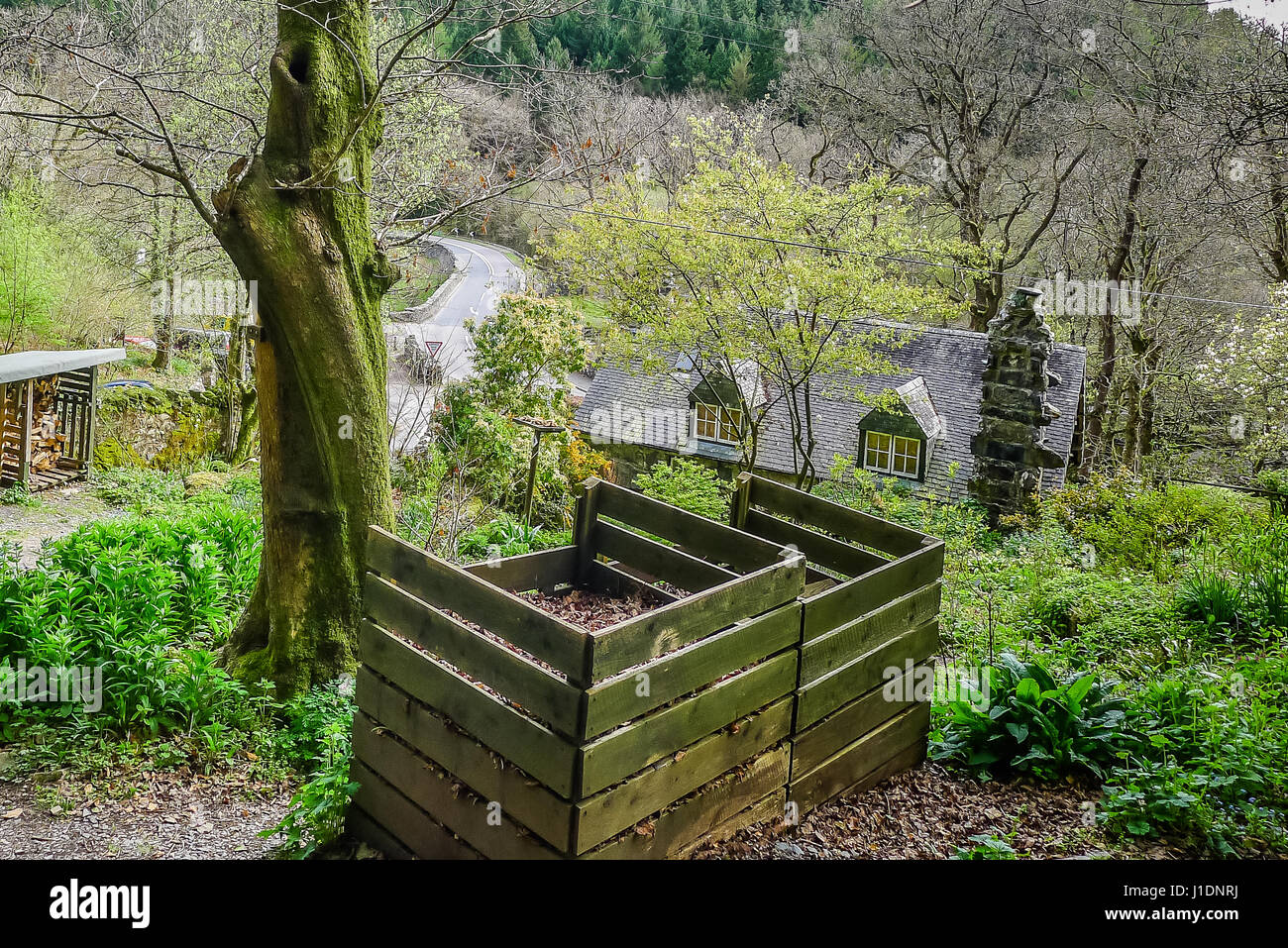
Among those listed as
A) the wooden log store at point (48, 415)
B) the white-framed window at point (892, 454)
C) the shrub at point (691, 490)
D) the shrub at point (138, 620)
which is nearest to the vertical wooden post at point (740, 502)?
the shrub at point (138, 620)

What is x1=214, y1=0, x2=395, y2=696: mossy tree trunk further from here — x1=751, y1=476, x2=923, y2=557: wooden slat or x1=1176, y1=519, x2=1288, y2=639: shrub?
x1=1176, y1=519, x2=1288, y2=639: shrub

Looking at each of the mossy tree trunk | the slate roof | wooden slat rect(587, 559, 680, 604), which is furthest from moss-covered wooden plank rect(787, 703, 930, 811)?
the slate roof

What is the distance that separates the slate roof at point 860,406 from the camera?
17859 mm

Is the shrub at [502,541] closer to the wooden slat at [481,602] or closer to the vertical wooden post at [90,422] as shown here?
the wooden slat at [481,602]

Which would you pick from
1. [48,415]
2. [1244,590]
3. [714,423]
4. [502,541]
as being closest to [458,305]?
[714,423]

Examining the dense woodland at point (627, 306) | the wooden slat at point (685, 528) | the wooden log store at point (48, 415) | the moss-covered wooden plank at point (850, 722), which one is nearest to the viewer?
the moss-covered wooden plank at point (850, 722)

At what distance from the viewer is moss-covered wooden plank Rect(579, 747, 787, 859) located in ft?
10.7

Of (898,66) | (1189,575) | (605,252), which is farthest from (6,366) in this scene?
(898,66)

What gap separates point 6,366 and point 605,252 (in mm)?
9625

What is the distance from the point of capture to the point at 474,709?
10.9 feet

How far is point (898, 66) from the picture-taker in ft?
74.8

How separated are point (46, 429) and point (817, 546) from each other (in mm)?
11920

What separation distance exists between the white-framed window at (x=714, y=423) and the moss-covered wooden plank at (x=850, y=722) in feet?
49.6

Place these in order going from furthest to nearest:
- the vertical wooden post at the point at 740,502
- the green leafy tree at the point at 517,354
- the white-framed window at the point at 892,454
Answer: the white-framed window at the point at 892,454
the green leafy tree at the point at 517,354
the vertical wooden post at the point at 740,502
